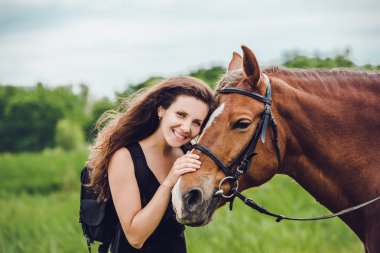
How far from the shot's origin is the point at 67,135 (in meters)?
29.1

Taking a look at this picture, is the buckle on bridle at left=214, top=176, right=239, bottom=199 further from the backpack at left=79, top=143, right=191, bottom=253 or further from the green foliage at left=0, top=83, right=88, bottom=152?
the green foliage at left=0, top=83, right=88, bottom=152

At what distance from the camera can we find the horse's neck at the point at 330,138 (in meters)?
2.99

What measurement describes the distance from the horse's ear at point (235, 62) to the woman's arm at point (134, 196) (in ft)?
2.97

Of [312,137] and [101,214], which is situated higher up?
[312,137]

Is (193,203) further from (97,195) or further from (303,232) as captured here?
(303,232)

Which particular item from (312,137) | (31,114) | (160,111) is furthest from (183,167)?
(31,114)

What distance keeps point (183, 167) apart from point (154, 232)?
0.70 metres

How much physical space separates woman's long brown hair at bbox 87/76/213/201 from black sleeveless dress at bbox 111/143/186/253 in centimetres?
12

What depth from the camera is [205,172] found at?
284 centimetres

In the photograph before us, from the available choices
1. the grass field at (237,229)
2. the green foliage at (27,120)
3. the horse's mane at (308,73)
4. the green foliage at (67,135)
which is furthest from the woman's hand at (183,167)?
the green foliage at (67,135)

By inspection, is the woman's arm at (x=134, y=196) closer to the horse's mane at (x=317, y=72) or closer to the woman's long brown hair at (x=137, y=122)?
the woman's long brown hair at (x=137, y=122)

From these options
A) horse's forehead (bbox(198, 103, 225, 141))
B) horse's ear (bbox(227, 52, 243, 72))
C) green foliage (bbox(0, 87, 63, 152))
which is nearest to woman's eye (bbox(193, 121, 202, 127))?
horse's forehead (bbox(198, 103, 225, 141))

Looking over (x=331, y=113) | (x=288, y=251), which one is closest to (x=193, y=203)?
(x=331, y=113)

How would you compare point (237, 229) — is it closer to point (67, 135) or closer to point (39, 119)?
point (39, 119)
